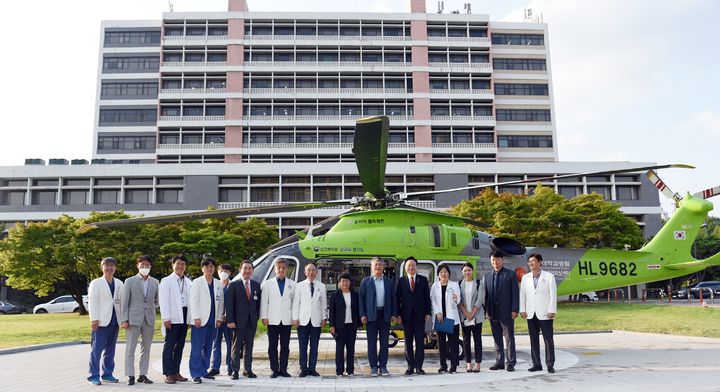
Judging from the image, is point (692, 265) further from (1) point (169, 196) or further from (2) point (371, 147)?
(1) point (169, 196)

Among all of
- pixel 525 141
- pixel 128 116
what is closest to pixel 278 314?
pixel 525 141

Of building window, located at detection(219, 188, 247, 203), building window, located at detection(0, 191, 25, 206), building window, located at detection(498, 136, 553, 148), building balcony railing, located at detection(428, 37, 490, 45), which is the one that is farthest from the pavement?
building balcony railing, located at detection(428, 37, 490, 45)

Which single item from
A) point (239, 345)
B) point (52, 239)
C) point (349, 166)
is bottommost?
point (239, 345)

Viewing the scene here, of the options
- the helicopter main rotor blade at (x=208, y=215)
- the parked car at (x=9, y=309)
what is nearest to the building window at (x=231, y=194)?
the parked car at (x=9, y=309)

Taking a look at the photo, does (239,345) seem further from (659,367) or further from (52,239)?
(52,239)

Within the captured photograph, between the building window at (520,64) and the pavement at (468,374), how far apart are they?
154ft

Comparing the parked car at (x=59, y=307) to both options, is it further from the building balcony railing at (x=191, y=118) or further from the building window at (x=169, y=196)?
the building balcony railing at (x=191, y=118)

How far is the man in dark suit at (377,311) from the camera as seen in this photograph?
8516 mm

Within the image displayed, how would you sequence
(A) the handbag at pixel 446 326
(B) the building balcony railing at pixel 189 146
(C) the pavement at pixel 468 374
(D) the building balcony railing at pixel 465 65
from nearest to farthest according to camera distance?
(C) the pavement at pixel 468 374 < (A) the handbag at pixel 446 326 < (B) the building balcony railing at pixel 189 146 < (D) the building balcony railing at pixel 465 65

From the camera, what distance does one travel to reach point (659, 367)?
9078 millimetres

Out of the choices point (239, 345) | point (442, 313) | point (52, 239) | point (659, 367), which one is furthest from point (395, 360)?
point (52, 239)

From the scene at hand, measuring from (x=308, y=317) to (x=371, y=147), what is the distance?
3.03 meters

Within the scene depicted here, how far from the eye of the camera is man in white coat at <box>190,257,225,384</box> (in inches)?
317

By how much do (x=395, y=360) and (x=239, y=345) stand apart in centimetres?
354
